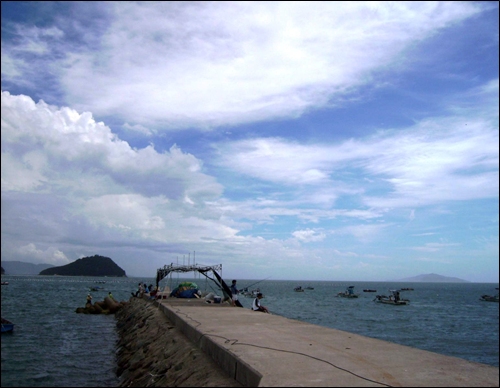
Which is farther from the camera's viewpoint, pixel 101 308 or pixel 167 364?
pixel 101 308

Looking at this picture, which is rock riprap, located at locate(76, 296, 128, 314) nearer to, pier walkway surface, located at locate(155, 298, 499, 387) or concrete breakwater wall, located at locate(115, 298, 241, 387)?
concrete breakwater wall, located at locate(115, 298, 241, 387)

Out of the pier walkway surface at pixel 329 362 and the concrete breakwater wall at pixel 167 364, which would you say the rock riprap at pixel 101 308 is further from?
the pier walkway surface at pixel 329 362

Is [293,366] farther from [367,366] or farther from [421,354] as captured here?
[421,354]

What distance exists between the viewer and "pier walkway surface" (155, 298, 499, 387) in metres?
5.54

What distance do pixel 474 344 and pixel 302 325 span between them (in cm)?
2419

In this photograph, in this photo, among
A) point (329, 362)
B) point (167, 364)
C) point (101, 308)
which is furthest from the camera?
point (101, 308)

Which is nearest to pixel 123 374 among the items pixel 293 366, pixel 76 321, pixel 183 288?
pixel 293 366

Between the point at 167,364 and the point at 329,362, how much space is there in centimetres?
454

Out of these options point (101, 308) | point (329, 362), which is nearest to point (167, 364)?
point (329, 362)

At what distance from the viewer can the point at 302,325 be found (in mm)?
11719

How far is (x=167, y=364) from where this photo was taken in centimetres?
965

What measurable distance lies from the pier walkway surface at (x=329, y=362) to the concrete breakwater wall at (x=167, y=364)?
241mm

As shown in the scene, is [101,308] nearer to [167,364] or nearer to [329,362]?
[167,364]

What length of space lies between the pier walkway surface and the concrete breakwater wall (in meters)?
0.24
